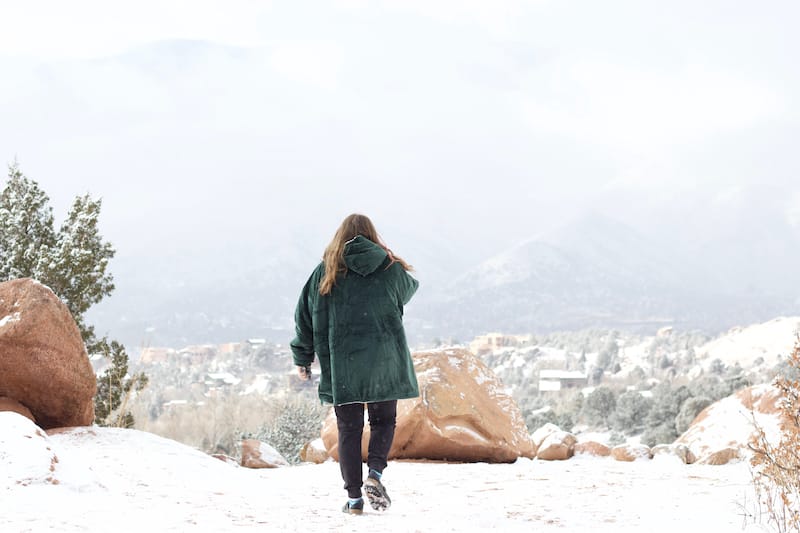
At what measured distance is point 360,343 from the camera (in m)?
4.80

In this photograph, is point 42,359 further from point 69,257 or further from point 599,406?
point 599,406

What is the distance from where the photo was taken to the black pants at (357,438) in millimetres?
4797

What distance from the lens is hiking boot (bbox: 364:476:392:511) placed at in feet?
15.7

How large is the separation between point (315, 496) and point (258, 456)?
15.1 ft

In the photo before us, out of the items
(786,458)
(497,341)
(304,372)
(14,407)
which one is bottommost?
(786,458)

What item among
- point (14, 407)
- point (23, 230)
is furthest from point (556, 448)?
point (23, 230)

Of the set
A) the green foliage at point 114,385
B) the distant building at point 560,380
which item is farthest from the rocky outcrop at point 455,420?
the distant building at point 560,380

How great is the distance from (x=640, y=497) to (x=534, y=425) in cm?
2335

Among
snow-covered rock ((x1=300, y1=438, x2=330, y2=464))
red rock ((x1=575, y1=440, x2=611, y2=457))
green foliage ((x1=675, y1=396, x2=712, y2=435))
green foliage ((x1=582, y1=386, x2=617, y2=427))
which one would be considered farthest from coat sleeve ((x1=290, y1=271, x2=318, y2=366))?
green foliage ((x1=582, y1=386, x2=617, y2=427))

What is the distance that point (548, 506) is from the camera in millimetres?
5094

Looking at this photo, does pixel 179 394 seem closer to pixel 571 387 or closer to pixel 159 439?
pixel 571 387

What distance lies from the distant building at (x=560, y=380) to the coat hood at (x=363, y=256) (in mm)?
48435

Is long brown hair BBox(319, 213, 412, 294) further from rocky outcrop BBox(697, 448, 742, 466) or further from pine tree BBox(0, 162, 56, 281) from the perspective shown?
pine tree BBox(0, 162, 56, 281)

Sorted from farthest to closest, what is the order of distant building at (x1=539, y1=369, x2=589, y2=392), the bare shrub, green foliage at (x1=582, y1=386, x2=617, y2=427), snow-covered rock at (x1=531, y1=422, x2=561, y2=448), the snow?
distant building at (x1=539, y1=369, x2=589, y2=392) < the snow < green foliage at (x1=582, y1=386, x2=617, y2=427) < snow-covered rock at (x1=531, y1=422, x2=561, y2=448) < the bare shrub
